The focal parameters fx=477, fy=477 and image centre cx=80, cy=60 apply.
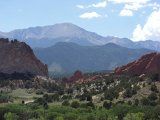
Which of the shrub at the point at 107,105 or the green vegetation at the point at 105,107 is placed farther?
the shrub at the point at 107,105

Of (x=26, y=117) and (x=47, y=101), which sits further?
(x=47, y=101)

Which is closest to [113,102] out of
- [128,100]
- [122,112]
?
[128,100]

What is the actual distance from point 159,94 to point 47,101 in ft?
153

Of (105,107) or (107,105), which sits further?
(107,105)

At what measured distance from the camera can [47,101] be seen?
190m

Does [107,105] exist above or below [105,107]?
above

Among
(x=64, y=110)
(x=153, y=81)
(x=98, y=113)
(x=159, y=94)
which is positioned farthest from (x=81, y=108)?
(x=153, y=81)

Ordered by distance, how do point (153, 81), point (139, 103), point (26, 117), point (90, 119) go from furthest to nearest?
point (153, 81) < point (139, 103) < point (26, 117) < point (90, 119)

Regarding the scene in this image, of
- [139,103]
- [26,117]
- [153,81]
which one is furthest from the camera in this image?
[153,81]

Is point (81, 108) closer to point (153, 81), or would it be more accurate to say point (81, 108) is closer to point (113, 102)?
point (113, 102)

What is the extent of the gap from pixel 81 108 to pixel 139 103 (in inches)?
801

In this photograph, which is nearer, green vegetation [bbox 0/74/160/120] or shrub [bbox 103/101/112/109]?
green vegetation [bbox 0/74/160/120]

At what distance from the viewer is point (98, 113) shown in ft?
456

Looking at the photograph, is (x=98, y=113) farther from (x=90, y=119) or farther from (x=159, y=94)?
(x=159, y=94)
